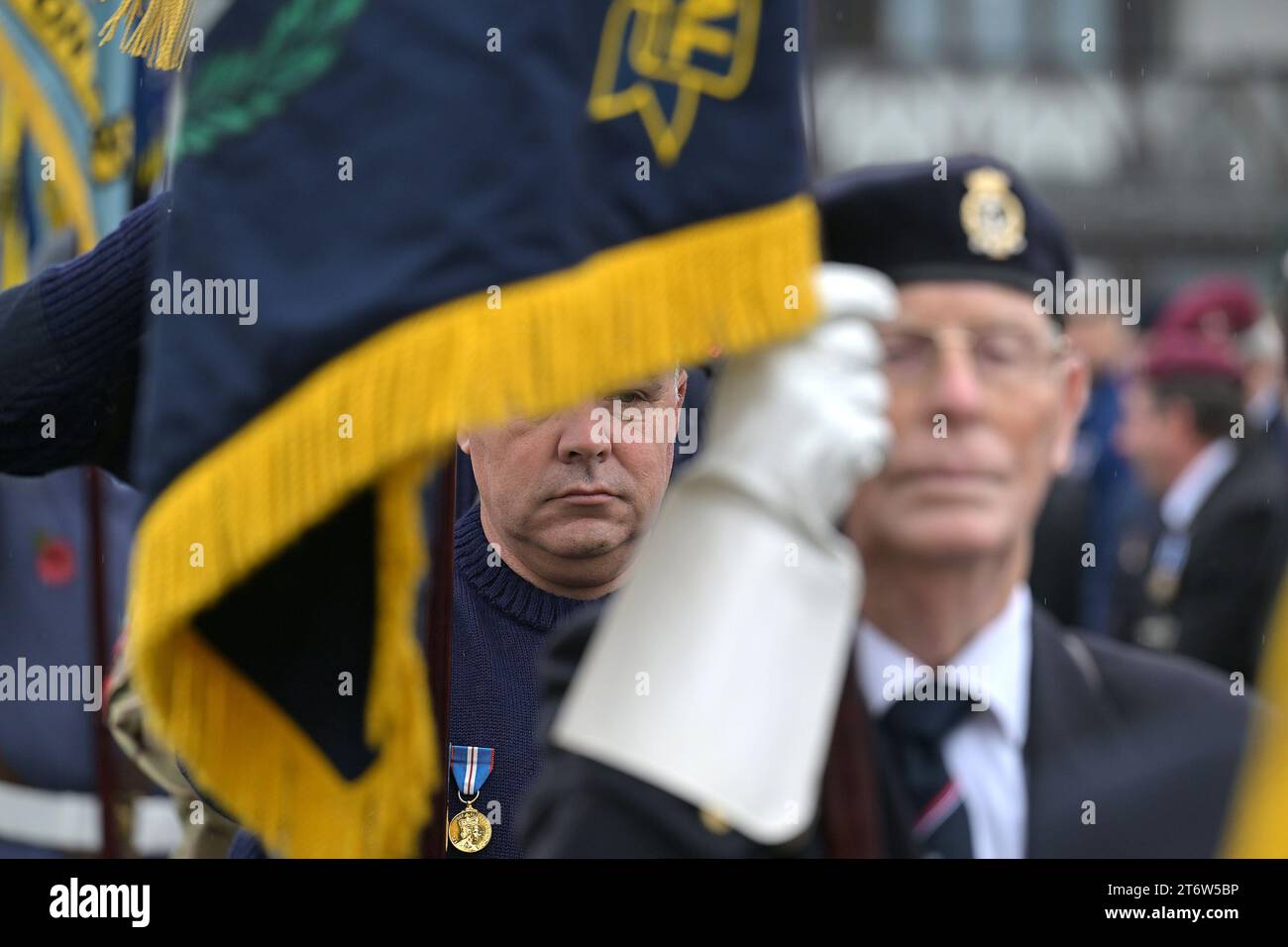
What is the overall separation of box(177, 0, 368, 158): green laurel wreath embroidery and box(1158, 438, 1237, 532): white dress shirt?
4.34m

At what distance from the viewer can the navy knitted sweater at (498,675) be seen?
8.71ft

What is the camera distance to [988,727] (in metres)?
1.98

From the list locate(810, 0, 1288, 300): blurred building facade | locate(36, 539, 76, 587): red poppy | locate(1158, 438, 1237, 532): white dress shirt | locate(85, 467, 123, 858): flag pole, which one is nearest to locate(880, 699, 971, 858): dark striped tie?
locate(85, 467, 123, 858): flag pole

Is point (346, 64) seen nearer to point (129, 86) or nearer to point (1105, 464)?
point (129, 86)

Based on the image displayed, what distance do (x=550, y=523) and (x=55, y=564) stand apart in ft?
5.40

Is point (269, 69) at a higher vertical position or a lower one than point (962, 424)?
higher

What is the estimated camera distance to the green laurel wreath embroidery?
1.83 m

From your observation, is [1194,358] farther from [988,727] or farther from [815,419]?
[815,419]

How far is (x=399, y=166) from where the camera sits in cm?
180

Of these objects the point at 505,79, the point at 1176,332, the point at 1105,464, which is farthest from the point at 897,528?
the point at 1105,464

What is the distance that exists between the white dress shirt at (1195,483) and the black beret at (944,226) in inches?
152

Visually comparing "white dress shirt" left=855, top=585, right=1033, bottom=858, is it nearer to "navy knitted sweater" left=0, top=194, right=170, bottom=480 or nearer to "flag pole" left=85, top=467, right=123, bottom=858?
"navy knitted sweater" left=0, top=194, right=170, bottom=480

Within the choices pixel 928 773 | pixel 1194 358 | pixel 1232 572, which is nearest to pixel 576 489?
pixel 928 773

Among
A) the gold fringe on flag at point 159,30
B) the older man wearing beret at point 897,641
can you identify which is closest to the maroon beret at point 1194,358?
the older man wearing beret at point 897,641
